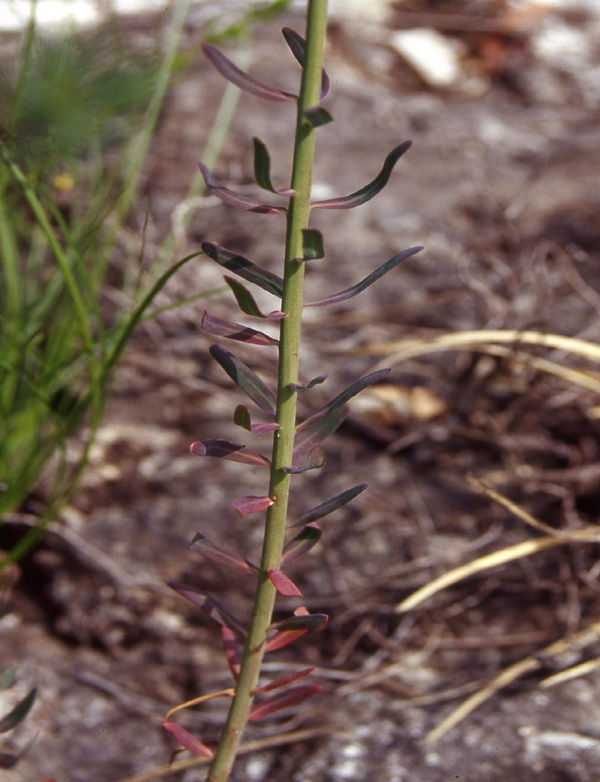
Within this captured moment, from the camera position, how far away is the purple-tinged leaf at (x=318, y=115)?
0.29 meters

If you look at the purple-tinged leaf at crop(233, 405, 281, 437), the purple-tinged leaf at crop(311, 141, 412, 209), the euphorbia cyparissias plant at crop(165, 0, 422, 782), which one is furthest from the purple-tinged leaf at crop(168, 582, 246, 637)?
the purple-tinged leaf at crop(311, 141, 412, 209)

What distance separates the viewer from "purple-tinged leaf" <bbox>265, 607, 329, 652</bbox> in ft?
1.18

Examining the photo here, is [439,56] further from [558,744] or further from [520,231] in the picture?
[558,744]

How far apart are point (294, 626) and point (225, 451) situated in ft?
0.31

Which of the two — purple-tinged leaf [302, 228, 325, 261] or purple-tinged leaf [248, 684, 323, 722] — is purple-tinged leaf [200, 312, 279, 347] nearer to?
purple-tinged leaf [302, 228, 325, 261]

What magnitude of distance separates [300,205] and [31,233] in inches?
29.6

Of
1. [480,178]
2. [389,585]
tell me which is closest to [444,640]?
[389,585]

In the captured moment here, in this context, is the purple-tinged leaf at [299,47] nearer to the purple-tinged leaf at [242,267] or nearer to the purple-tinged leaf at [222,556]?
the purple-tinged leaf at [242,267]

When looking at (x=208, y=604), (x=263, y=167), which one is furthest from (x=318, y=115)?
(x=208, y=604)

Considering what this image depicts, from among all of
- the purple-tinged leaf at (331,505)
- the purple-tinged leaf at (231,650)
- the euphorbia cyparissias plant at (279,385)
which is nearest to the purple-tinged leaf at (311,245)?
the euphorbia cyparissias plant at (279,385)

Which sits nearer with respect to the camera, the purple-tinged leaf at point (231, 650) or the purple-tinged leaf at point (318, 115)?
the purple-tinged leaf at point (318, 115)

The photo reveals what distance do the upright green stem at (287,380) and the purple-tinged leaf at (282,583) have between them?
11mm

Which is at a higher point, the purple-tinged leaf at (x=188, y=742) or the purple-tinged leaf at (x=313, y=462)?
the purple-tinged leaf at (x=313, y=462)

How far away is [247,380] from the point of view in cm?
37
